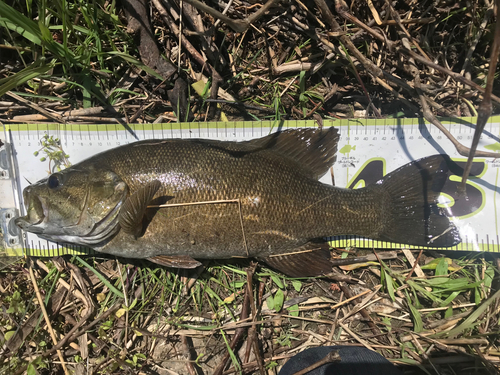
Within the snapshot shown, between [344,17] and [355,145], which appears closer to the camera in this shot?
[344,17]

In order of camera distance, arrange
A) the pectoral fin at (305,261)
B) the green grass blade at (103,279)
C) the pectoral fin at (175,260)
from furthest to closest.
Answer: the green grass blade at (103,279) → the pectoral fin at (305,261) → the pectoral fin at (175,260)

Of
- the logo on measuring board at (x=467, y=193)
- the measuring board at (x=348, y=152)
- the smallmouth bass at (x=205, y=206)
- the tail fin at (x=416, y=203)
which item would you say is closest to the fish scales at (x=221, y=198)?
the smallmouth bass at (x=205, y=206)

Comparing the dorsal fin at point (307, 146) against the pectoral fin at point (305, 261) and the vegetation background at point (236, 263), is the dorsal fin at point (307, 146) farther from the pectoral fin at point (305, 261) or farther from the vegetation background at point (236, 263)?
the pectoral fin at point (305, 261)

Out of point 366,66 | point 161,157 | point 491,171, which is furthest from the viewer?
point 491,171

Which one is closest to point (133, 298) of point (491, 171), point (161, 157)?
point (161, 157)

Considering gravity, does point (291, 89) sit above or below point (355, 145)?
above

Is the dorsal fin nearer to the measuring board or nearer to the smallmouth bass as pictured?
the smallmouth bass

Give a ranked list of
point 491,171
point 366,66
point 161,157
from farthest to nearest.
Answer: point 491,171
point 366,66
point 161,157

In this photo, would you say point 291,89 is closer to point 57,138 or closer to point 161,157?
point 161,157
